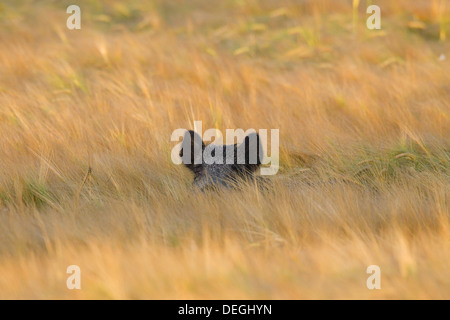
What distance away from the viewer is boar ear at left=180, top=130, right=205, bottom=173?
159 inches

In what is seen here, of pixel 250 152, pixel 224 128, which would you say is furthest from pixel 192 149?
pixel 224 128

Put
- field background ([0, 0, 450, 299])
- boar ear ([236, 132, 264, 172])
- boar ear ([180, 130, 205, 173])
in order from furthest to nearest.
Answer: boar ear ([180, 130, 205, 173])
boar ear ([236, 132, 264, 172])
field background ([0, 0, 450, 299])

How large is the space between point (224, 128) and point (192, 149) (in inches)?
55.1

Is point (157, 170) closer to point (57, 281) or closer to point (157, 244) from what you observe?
point (157, 244)

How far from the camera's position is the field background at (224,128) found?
2.78 meters

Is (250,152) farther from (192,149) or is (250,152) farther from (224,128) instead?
(224,128)

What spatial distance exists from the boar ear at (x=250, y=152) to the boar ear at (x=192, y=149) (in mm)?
291

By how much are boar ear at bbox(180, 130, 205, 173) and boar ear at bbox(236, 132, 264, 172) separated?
29 cm

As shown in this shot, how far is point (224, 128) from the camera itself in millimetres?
5422

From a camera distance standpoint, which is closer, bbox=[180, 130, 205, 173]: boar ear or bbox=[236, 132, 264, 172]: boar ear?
bbox=[236, 132, 264, 172]: boar ear

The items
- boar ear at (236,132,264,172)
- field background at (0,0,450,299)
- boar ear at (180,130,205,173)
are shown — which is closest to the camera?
field background at (0,0,450,299)
